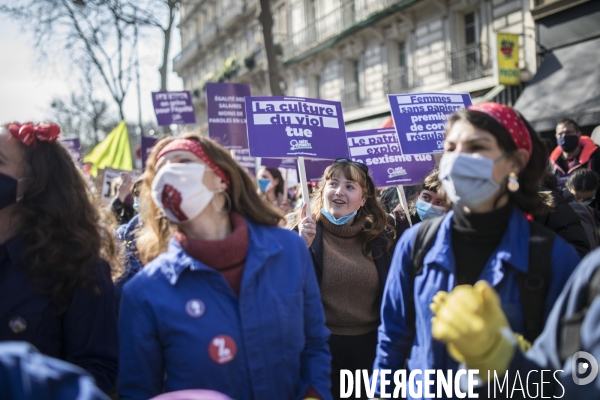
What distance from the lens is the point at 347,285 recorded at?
3.42 meters

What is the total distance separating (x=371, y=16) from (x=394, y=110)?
50.7 ft

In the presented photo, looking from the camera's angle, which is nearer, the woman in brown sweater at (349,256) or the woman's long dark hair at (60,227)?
the woman's long dark hair at (60,227)

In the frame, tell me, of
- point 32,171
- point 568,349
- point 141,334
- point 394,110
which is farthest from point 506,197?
point 394,110

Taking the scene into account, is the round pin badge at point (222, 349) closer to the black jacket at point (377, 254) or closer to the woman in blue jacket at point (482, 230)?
the woman in blue jacket at point (482, 230)

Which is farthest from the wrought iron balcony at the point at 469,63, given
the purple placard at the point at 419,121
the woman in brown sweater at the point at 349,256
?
the woman in brown sweater at the point at 349,256

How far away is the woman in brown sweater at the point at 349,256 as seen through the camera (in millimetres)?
3355

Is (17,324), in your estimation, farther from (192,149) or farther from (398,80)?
(398,80)

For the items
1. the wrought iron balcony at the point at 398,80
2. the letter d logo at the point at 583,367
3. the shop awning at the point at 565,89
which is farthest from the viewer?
the wrought iron balcony at the point at 398,80

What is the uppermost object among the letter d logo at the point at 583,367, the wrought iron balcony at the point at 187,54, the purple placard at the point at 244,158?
the wrought iron balcony at the point at 187,54

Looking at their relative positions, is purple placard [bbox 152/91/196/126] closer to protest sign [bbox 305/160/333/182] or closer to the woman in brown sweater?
protest sign [bbox 305/160/333/182]

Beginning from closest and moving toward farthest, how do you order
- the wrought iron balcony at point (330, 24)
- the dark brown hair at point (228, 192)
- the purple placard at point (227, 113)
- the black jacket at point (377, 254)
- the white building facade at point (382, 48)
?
the dark brown hair at point (228, 192)
the black jacket at point (377, 254)
the purple placard at point (227, 113)
the white building facade at point (382, 48)
the wrought iron balcony at point (330, 24)

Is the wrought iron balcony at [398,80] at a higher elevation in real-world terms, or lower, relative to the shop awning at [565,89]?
higher

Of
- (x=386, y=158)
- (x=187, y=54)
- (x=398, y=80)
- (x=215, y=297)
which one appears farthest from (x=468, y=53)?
(x=187, y=54)

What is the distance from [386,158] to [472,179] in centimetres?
329
